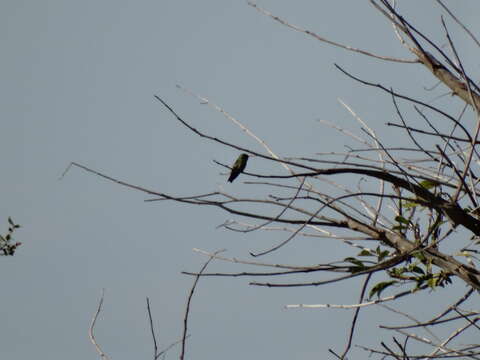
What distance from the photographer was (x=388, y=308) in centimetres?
314

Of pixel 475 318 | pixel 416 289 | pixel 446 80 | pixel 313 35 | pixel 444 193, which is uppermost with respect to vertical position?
pixel 313 35

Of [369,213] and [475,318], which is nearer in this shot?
[475,318]

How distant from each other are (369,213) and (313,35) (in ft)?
2.89

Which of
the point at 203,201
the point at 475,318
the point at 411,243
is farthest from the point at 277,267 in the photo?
the point at 475,318

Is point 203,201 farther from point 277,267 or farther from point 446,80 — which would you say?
point 446,80

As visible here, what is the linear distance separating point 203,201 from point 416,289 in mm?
1226

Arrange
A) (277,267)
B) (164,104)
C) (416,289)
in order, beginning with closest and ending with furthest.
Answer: (164,104) < (277,267) < (416,289)

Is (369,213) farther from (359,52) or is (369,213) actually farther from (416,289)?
(359,52)

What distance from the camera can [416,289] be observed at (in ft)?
10.3

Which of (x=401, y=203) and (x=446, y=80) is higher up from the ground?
(x=446, y=80)

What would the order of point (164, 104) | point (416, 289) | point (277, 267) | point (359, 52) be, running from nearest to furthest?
point (164, 104) → point (277, 267) → point (359, 52) → point (416, 289)

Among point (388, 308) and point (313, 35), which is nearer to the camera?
point (313, 35)

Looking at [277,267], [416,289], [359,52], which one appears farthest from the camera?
[416,289]

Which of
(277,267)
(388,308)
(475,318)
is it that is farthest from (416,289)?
(277,267)
